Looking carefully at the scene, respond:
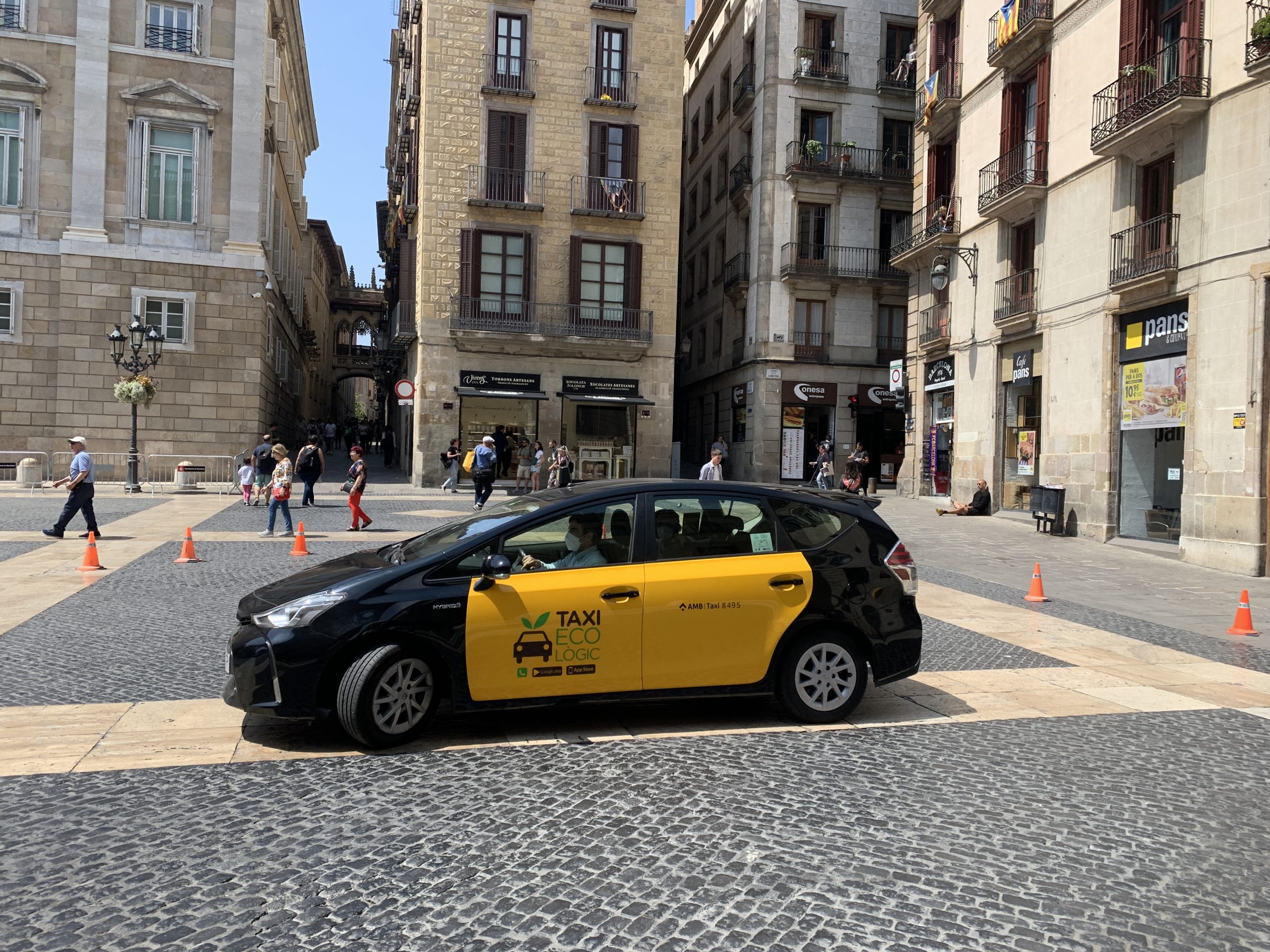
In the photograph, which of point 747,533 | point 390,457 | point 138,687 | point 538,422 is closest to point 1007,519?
point 538,422

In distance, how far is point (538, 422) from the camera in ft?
104

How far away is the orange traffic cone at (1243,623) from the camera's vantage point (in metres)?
9.98

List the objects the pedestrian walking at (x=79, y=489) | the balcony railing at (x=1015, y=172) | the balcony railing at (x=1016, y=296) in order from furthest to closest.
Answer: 1. the balcony railing at (x=1016, y=296)
2. the balcony railing at (x=1015, y=172)
3. the pedestrian walking at (x=79, y=489)

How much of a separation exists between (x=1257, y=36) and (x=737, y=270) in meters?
23.4

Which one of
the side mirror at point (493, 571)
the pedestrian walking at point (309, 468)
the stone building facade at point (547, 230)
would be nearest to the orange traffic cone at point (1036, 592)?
the side mirror at point (493, 571)

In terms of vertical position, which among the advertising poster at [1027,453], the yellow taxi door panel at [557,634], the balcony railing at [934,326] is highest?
the balcony railing at [934,326]

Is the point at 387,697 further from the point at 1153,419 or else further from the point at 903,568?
the point at 1153,419

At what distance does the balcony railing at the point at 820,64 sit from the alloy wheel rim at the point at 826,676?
33020 millimetres

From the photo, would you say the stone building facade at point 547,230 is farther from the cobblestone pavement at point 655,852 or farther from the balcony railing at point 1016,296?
the cobblestone pavement at point 655,852

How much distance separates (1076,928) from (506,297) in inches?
1149

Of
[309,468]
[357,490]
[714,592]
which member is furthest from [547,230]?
[714,592]

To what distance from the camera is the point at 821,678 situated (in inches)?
240

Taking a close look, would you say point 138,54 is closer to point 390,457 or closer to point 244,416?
A: point 244,416

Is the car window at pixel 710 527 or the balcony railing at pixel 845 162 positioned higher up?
the balcony railing at pixel 845 162
